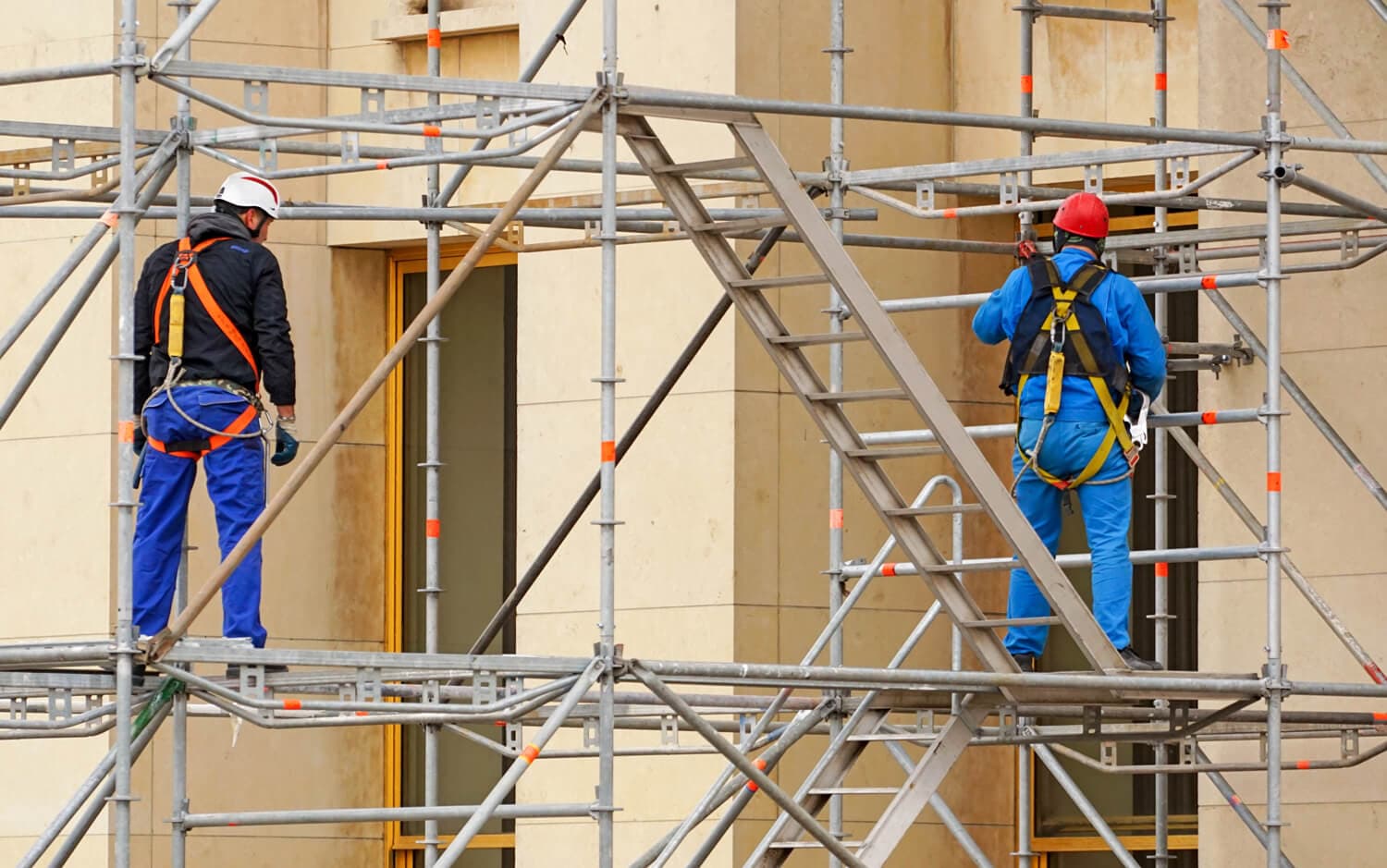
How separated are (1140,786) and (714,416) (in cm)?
301

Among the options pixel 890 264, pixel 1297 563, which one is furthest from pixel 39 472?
pixel 1297 563

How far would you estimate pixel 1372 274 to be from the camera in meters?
14.5

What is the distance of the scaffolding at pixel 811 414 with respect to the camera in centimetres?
1096

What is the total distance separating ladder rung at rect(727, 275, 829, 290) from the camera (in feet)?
→ 38.0

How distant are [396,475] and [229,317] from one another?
6919 millimetres

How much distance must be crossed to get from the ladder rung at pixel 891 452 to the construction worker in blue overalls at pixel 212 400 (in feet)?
7.29

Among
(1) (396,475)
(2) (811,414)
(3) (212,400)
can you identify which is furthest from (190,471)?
(1) (396,475)

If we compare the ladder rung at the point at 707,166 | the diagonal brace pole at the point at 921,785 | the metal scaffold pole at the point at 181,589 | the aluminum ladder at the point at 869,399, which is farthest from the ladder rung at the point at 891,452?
the metal scaffold pole at the point at 181,589

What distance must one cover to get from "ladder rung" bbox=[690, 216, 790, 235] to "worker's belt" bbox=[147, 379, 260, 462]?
6.06ft

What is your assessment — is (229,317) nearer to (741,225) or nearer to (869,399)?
(741,225)

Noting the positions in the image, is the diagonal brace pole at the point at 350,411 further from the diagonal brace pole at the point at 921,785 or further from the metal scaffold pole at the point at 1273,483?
the metal scaffold pole at the point at 1273,483

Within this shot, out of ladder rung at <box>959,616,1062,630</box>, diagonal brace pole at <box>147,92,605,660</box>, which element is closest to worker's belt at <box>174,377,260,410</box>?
diagonal brace pole at <box>147,92,605,660</box>

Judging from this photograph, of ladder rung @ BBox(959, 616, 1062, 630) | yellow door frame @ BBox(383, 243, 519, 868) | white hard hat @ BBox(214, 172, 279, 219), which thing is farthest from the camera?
yellow door frame @ BBox(383, 243, 519, 868)

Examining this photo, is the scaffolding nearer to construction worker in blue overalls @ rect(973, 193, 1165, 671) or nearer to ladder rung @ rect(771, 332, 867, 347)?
ladder rung @ rect(771, 332, 867, 347)
